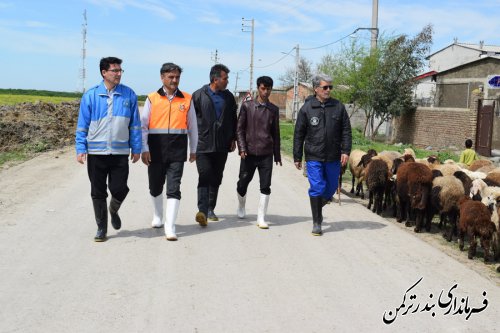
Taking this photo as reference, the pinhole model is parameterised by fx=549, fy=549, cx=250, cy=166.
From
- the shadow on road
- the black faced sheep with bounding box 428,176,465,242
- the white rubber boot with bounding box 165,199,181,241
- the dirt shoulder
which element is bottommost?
the dirt shoulder

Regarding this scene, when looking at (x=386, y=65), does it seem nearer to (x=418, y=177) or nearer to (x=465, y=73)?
(x=465, y=73)

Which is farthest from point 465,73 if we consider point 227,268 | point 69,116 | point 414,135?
point 227,268

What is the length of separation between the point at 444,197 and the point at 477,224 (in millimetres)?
1265

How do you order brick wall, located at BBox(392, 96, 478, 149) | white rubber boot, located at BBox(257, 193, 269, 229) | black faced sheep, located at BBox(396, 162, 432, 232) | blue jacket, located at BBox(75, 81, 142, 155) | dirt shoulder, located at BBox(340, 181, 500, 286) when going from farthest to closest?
brick wall, located at BBox(392, 96, 478, 149) → black faced sheep, located at BBox(396, 162, 432, 232) → white rubber boot, located at BBox(257, 193, 269, 229) → blue jacket, located at BBox(75, 81, 142, 155) → dirt shoulder, located at BBox(340, 181, 500, 286)

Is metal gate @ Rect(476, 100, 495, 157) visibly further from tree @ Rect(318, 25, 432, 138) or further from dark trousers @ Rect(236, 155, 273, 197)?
dark trousers @ Rect(236, 155, 273, 197)

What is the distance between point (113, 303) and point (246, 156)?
369cm

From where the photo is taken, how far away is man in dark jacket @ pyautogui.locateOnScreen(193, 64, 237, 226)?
25.5ft

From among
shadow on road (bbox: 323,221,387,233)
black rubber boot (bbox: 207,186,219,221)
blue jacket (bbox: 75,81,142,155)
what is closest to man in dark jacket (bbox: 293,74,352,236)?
shadow on road (bbox: 323,221,387,233)

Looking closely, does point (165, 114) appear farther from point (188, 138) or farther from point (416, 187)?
point (416, 187)

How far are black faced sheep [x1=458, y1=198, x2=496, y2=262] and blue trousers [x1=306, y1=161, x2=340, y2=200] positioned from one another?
5.80ft

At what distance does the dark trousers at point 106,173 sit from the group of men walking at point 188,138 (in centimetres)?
1

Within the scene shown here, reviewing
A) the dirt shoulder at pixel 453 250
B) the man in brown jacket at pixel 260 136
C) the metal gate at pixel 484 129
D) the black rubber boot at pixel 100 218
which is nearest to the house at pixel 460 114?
the metal gate at pixel 484 129

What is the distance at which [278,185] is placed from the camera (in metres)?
12.5

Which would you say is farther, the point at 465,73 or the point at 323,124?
the point at 465,73
